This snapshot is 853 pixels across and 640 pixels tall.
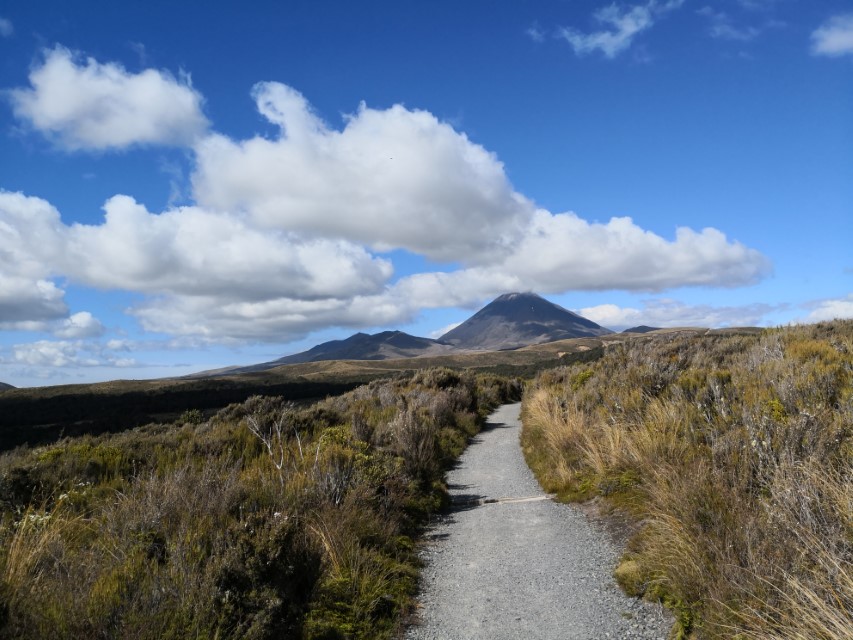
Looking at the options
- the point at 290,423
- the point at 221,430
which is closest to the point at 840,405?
the point at 290,423

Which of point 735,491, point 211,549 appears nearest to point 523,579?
point 735,491

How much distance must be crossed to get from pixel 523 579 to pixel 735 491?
2344mm

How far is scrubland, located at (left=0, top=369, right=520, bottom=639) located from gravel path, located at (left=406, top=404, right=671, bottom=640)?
1.40 feet

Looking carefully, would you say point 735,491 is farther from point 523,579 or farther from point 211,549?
point 211,549

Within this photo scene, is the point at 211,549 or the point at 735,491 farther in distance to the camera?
the point at 735,491

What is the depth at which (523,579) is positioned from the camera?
5508 mm

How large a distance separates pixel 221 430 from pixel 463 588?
31.8ft

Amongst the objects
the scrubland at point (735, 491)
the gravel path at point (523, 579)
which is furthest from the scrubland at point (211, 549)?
the scrubland at point (735, 491)

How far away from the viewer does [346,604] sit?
477cm

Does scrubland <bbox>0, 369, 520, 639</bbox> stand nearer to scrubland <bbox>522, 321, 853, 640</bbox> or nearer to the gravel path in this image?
the gravel path

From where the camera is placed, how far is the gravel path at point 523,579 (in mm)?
4445

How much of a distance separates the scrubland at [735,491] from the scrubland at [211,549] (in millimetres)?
2610

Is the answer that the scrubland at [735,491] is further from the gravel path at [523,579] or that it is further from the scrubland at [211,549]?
the scrubland at [211,549]

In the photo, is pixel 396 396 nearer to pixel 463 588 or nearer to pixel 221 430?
pixel 221 430
